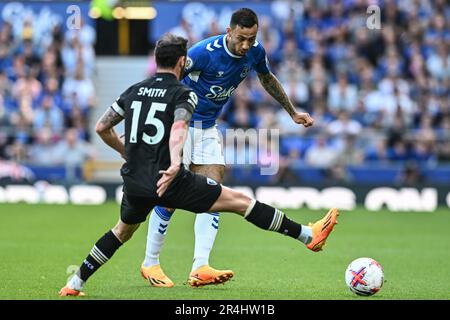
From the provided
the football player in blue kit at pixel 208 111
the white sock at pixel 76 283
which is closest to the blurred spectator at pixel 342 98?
the football player in blue kit at pixel 208 111

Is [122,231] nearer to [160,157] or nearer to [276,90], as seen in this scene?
[160,157]

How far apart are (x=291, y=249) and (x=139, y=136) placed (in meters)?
5.51

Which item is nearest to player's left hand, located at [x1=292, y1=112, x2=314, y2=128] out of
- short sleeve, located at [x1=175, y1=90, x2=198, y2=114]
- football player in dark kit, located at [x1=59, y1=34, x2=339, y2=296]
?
football player in dark kit, located at [x1=59, y1=34, x2=339, y2=296]

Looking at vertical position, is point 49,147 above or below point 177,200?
below

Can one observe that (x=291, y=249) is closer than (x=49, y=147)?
Yes

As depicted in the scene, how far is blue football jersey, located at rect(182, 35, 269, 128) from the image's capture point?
30.6 ft

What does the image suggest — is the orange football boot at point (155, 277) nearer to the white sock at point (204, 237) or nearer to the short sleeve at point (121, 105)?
the white sock at point (204, 237)

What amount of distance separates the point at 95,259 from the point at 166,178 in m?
0.98

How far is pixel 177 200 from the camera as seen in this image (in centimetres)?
788

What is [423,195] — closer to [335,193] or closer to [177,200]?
[335,193]

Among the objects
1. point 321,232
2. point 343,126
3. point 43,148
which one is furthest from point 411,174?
point 321,232

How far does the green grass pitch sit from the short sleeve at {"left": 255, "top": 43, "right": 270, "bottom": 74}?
2.05 m

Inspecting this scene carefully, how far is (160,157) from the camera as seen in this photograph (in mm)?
7855
